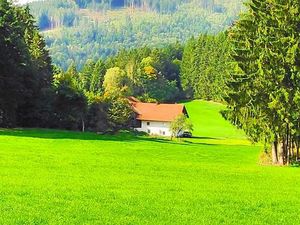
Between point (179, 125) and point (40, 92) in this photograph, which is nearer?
point (40, 92)

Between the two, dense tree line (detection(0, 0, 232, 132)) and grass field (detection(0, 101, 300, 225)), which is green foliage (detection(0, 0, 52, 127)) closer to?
dense tree line (detection(0, 0, 232, 132))

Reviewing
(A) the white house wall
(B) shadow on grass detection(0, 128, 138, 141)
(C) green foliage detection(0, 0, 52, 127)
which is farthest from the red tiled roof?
(B) shadow on grass detection(0, 128, 138, 141)

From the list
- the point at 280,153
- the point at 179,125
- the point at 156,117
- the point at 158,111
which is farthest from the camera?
the point at 158,111

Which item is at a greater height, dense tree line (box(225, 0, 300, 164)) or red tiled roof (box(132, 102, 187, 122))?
dense tree line (box(225, 0, 300, 164))

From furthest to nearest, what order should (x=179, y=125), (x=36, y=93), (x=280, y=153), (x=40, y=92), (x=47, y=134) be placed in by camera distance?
(x=179, y=125), (x=40, y=92), (x=36, y=93), (x=47, y=134), (x=280, y=153)

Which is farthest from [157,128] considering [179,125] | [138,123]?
[179,125]

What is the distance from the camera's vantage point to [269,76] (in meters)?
34.9

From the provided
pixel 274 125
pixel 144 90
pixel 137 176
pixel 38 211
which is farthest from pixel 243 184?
pixel 144 90

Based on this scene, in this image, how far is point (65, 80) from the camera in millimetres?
74938

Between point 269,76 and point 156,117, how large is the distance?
67665mm

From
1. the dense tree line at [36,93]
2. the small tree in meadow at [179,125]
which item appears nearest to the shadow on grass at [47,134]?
the dense tree line at [36,93]

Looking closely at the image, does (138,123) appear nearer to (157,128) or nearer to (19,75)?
(157,128)

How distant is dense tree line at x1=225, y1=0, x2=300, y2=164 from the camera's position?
34469 mm

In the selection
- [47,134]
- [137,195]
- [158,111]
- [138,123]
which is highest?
[137,195]
